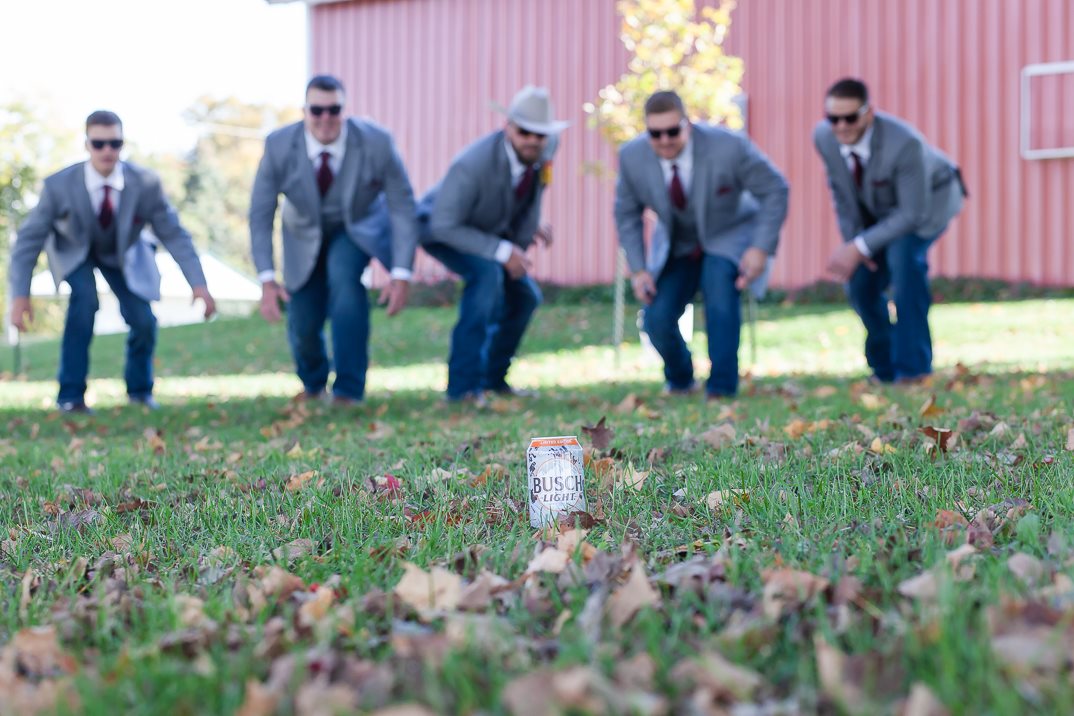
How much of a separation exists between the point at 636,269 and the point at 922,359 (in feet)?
5.80

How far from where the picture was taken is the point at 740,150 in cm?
697

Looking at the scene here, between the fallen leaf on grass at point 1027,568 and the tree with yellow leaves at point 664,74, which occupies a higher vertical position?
the tree with yellow leaves at point 664,74

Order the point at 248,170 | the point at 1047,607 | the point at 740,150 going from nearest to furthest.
A: the point at 1047,607 < the point at 740,150 < the point at 248,170

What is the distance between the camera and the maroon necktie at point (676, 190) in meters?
7.06

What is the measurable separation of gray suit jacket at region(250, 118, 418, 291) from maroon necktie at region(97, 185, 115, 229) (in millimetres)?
1065

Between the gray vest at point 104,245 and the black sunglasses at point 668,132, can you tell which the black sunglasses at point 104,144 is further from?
the black sunglasses at point 668,132

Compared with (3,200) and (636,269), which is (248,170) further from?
(636,269)

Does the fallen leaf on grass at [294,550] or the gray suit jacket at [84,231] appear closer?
the fallen leaf on grass at [294,550]

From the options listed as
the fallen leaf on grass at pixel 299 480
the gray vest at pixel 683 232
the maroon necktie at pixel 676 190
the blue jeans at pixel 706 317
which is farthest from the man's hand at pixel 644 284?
the fallen leaf on grass at pixel 299 480

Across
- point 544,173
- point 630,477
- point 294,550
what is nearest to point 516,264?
point 544,173

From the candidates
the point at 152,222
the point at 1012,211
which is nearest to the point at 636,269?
the point at 152,222

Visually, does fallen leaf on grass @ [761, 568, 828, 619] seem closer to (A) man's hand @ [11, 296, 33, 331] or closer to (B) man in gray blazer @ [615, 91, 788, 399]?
(B) man in gray blazer @ [615, 91, 788, 399]

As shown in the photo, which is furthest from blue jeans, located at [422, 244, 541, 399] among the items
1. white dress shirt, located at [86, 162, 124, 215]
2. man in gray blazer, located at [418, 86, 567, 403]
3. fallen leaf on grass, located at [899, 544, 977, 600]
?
fallen leaf on grass, located at [899, 544, 977, 600]

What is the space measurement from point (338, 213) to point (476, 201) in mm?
800
